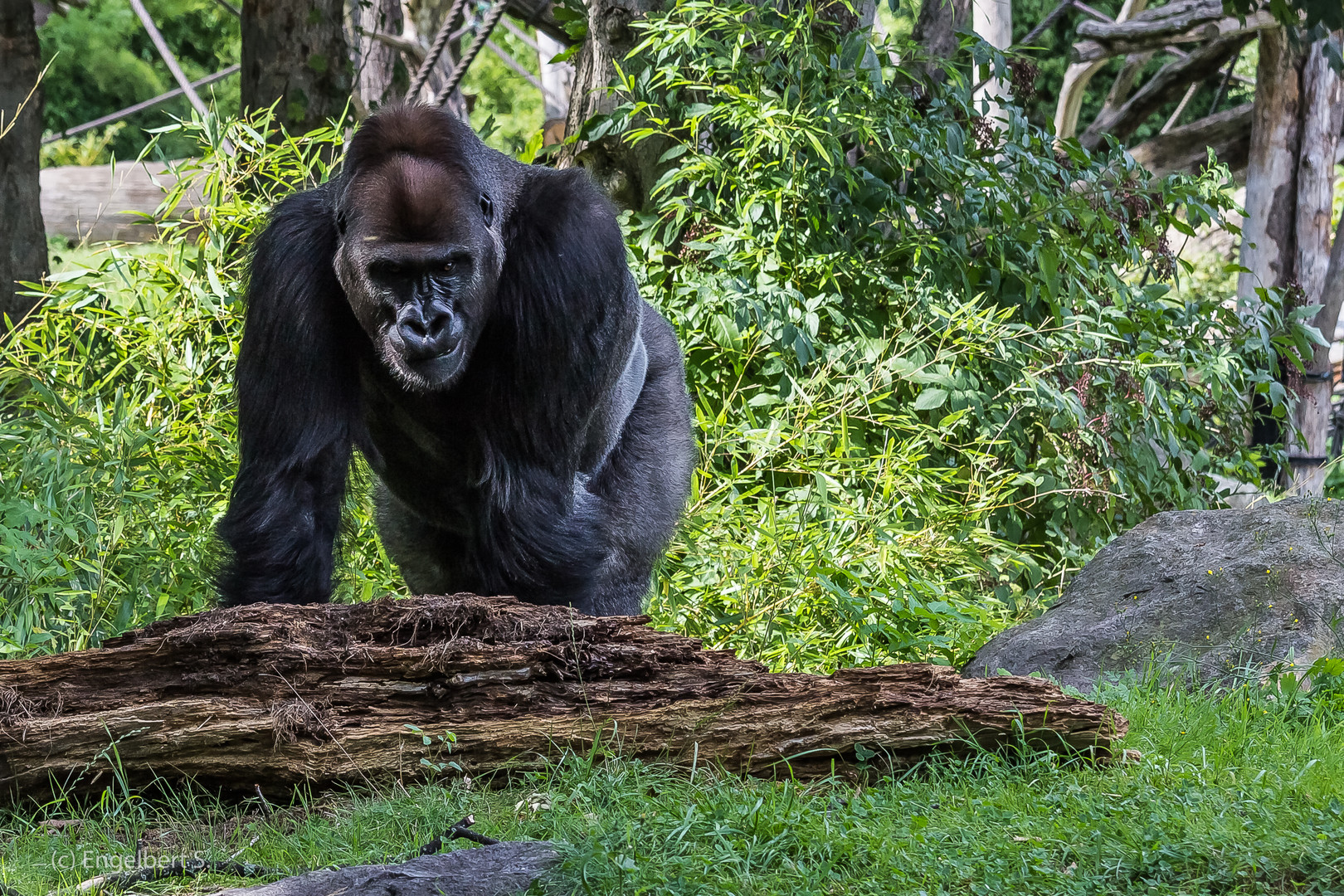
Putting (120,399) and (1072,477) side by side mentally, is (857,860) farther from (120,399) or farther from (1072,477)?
(1072,477)

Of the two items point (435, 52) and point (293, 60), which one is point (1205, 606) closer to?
point (435, 52)

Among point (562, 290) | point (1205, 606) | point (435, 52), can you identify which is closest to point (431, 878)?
point (562, 290)

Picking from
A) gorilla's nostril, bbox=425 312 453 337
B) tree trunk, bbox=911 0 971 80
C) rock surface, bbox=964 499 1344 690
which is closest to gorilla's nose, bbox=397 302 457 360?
gorilla's nostril, bbox=425 312 453 337

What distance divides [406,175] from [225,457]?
1.79m

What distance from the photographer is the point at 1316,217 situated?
7672 millimetres

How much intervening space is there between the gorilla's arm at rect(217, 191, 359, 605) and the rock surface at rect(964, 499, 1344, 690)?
1.67 m

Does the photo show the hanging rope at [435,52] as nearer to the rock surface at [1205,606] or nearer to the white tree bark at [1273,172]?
the rock surface at [1205,606]

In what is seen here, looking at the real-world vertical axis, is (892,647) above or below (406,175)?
below

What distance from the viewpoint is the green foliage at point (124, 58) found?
659 inches

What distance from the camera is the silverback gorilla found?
277 centimetres

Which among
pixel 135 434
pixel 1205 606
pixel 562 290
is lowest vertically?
pixel 1205 606

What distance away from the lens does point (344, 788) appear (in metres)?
2.37

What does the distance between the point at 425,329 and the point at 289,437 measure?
40 cm

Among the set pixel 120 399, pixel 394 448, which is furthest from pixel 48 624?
pixel 394 448
